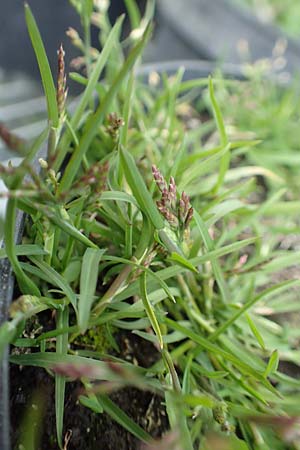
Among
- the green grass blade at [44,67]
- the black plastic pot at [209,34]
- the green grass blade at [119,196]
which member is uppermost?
the black plastic pot at [209,34]

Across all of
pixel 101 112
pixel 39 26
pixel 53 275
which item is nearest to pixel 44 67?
pixel 101 112

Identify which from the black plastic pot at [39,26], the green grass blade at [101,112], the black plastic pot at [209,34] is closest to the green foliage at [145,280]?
the green grass blade at [101,112]

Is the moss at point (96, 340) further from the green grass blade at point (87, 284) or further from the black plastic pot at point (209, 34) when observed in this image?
the black plastic pot at point (209, 34)

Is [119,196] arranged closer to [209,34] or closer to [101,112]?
[101,112]

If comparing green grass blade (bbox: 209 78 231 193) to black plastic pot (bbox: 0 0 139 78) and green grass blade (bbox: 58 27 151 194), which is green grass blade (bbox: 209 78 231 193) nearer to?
green grass blade (bbox: 58 27 151 194)

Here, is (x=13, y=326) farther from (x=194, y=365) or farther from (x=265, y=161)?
(x=265, y=161)
